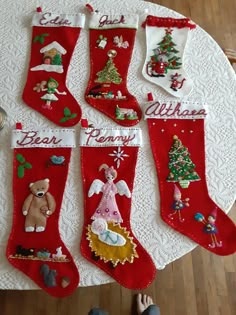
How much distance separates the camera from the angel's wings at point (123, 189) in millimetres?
1110

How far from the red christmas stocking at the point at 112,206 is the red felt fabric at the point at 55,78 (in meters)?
0.09

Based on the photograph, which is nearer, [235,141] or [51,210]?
[51,210]

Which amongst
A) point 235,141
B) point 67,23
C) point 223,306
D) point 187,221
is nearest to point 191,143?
point 235,141

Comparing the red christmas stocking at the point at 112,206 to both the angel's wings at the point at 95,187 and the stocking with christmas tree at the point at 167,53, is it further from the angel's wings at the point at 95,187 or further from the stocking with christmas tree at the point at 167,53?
the stocking with christmas tree at the point at 167,53

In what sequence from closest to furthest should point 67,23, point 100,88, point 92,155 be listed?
point 92,155
point 100,88
point 67,23

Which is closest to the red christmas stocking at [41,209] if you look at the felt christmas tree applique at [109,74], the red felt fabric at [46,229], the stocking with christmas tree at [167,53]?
the red felt fabric at [46,229]

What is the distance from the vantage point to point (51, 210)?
108 centimetres

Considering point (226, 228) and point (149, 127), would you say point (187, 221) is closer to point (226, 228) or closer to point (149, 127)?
point (226, 228)

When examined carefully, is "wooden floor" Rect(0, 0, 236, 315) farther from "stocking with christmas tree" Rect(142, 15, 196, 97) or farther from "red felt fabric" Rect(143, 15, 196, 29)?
"red felt fabric" Rect(143, 15, 196, 29)

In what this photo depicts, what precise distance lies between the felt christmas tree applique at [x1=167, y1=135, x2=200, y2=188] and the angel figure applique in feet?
0.47

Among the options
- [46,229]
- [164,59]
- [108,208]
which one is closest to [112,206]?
[108,208]

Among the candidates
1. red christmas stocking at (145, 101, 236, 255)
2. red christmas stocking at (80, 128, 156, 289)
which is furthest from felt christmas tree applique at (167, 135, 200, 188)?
red christmas stocking at (80, 128, 156, 289)

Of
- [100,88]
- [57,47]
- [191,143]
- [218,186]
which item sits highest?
[57,47]

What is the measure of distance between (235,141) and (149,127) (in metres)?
0.26
